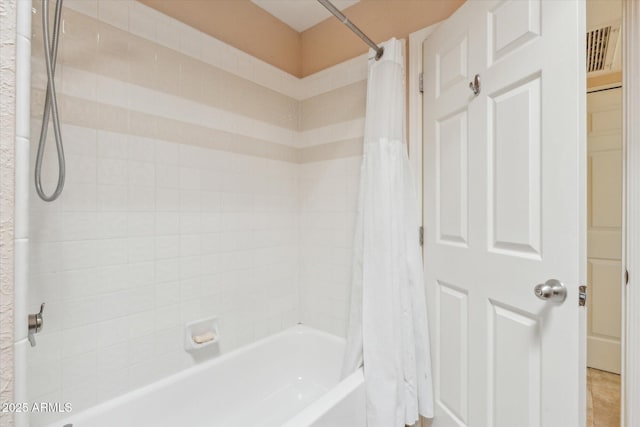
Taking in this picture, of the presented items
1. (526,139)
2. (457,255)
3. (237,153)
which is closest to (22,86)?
(237,153)

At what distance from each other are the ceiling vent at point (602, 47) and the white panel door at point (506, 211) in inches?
57.8

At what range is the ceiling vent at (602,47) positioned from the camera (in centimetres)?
194

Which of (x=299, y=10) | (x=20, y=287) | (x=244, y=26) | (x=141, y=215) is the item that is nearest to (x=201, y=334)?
(x=141, y=215)

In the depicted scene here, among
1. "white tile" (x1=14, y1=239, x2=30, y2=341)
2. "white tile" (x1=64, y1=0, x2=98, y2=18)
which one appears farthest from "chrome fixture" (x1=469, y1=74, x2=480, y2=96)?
"white tile" (x1=64, y1=0, x2=98, y2=18)

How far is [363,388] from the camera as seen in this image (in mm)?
1352

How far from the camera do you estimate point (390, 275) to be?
1343 mm

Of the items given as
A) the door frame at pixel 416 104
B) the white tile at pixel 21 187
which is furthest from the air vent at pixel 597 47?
the white tile at pixel 21 187

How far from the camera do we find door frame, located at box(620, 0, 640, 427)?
103 centimetres

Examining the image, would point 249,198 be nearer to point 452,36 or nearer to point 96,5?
point 96,5

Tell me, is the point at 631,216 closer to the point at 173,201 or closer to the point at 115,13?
the point at 173,201

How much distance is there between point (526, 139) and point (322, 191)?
118 cm

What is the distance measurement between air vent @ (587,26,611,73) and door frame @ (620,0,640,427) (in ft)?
4.06

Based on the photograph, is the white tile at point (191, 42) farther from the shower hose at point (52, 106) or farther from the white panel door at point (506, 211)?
the white panel door at point (506, 211)

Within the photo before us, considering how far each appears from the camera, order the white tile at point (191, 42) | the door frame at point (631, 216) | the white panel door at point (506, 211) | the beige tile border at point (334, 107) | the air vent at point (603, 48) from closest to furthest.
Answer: the white panel door at point (506, 211)
the door frame at point (631, 216)
the white tile at point (191, 42)
the beige tile border at point (334, 107)
the air vent at point (603, 48)
